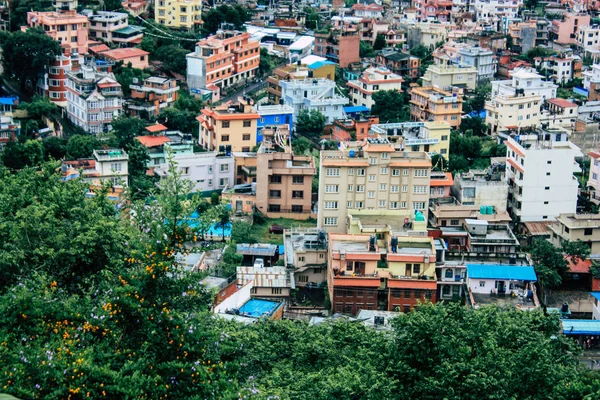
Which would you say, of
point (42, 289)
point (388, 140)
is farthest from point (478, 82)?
point (42, 289)

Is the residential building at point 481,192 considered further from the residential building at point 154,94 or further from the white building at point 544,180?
the residential building at point 154,94

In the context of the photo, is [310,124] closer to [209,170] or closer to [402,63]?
[209,170]

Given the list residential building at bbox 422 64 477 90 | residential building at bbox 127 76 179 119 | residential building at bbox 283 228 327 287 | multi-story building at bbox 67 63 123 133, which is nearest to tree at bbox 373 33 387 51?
residential building at bbox 422 64 477 90

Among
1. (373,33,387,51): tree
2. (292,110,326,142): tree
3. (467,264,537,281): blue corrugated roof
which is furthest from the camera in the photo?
(373,33,387,51): tree

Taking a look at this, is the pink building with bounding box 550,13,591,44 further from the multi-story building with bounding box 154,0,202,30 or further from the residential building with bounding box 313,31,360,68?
the multi-story building with bounding box 154,0,202,30

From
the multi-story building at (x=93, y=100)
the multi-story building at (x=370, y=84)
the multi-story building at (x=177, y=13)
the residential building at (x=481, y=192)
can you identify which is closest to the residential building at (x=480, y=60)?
the multi-story building at (x=370, y=84)

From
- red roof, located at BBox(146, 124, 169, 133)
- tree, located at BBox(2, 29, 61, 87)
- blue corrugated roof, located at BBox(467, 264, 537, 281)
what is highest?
tree, located at BBox(2, 29, 61, 87)
